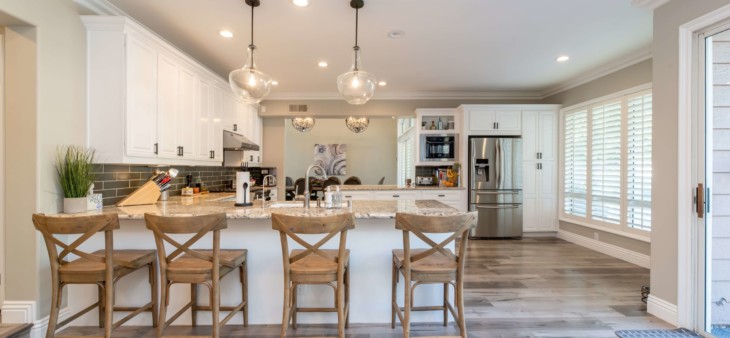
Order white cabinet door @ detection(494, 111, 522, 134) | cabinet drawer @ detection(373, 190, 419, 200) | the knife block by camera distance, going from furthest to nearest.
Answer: white cabinet door @ detection(494, 111, 522, 134), cabinet drawer @ detection(373, 190, 419, 200), the knife block

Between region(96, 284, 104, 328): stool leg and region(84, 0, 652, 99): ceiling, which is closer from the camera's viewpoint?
region(96, 284, 104, 328): stool leg

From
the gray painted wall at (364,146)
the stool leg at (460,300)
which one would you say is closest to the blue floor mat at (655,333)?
the stool leg at (460,300)

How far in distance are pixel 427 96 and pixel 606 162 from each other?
9.32 feet

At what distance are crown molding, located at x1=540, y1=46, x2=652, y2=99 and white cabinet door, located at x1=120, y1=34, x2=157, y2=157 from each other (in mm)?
5225

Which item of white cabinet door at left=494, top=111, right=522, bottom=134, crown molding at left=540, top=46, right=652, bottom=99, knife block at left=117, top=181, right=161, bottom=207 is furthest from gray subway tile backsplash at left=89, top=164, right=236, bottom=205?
crown molding at left=540, top=46, right=652, bottom=99

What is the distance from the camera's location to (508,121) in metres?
5.48

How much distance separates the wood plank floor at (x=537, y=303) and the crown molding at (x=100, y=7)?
→ 96.5 inches

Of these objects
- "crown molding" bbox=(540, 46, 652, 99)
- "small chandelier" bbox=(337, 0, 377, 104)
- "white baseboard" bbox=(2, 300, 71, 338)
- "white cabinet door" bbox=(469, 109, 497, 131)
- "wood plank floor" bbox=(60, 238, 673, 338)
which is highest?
"crown molding" bbox=(540, 46, 652, 99)

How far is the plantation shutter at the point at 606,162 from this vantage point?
13.9 ft

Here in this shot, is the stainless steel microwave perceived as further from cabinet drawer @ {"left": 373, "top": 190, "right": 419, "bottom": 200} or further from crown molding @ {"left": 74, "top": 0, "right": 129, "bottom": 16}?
crown molding @ {"left": 74, "top": 0, "right": 129, "bottom": 16}

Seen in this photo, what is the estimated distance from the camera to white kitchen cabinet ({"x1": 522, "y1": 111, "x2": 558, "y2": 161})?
18.0 feet

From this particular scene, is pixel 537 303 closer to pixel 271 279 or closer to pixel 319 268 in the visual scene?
pixel 319 268

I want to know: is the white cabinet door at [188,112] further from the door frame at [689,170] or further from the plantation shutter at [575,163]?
the plantation shutter at [575,163]

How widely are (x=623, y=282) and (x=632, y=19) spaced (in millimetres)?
2614
